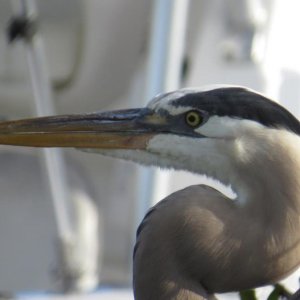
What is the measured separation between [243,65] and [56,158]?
2.01ft

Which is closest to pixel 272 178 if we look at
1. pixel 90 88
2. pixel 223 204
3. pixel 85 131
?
pixel 223 204

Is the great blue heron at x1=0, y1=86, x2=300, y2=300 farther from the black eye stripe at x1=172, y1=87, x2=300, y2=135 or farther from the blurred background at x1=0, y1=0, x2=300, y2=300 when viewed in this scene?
the blurred background at x1=0, y1=0, x2=300, y2=300

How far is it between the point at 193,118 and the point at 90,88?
213cm

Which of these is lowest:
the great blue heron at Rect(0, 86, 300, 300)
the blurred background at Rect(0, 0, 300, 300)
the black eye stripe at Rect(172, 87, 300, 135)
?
the blurred background at Rect(0, 0, 300, 300)

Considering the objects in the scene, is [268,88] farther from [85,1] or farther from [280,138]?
[280,138]

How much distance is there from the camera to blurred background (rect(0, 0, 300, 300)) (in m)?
3.03

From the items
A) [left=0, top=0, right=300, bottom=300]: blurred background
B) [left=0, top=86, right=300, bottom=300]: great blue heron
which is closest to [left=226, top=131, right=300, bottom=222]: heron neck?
[left=0, top=86, right=300, bottom=300]: great blue heron

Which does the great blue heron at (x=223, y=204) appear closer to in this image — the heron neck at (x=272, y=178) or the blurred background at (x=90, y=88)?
the heron neck at (x=272, y=178)

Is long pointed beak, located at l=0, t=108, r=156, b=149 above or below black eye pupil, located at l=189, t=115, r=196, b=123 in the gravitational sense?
below

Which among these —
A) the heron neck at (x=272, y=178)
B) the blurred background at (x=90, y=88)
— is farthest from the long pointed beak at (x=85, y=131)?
the blurred background at (x=90, y=88)

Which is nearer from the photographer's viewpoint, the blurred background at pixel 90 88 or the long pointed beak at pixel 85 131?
the long pointed beak at pixel 85 131

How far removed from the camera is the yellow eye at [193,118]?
4.06 feet

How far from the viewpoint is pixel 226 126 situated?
122 centimetres

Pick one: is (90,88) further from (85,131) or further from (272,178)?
(272,178)
